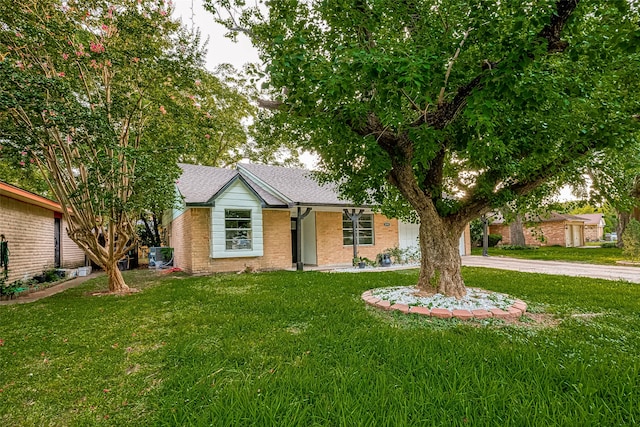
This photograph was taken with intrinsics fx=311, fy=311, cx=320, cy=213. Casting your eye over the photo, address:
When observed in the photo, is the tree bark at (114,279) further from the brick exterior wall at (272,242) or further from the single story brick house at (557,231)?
the single story brick house at (557,231)

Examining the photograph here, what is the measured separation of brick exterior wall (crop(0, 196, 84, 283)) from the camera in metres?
8.45

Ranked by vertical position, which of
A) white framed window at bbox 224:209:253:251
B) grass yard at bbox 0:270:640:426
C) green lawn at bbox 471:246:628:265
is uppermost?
white framed window at bbox 224:209:253:251

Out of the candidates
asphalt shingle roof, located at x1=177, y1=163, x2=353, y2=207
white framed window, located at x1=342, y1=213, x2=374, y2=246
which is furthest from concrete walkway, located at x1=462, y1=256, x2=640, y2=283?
asphalt shingle roof, located at x1=177, y1=163, x2=353, y2=207

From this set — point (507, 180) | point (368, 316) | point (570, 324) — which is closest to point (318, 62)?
point (368, 316)

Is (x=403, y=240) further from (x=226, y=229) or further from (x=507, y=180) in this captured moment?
(x=507, y=180)

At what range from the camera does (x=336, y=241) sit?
13719 mm

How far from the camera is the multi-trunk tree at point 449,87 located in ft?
10.5

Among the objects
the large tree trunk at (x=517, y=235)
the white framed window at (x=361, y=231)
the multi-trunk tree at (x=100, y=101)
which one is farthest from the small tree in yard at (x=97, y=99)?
the large tree trunk at (x=517, y=235)

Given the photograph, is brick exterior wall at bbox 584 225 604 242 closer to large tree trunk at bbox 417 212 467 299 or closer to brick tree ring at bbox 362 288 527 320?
large tree trunk at bbox 417 212 467 299

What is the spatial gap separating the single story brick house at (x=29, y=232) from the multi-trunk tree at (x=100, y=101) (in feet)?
6.91

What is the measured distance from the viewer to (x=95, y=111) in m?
6.75

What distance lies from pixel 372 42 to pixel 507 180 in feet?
10.7

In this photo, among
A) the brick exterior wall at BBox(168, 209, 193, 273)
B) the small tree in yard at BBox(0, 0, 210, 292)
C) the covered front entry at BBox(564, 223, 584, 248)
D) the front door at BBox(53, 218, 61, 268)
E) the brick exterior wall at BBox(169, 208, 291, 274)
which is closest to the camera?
the small tree in yard at BBox(0, 0, 210, 292)

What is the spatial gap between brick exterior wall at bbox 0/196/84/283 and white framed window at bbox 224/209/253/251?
573cm
